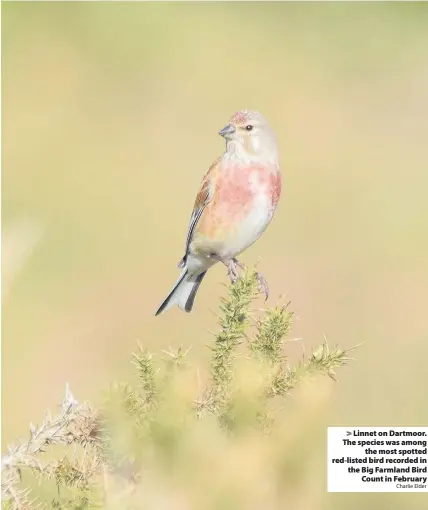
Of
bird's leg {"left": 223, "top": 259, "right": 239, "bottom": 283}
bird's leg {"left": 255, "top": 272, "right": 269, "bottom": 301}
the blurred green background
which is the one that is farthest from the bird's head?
the blurred green background

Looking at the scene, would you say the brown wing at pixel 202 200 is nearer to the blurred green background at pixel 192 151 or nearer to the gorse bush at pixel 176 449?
the blurred green background at pixel 192 151

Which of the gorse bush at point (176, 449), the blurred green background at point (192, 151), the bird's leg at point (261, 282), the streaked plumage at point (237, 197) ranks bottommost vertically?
the gorse bush at point (176, 449)

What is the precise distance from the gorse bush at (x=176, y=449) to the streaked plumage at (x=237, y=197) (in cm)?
113

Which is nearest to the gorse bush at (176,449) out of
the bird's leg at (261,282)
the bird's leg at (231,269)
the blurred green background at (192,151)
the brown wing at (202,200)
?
the bird's leg at (261,282)

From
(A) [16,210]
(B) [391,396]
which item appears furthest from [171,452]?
(A) [16,210]

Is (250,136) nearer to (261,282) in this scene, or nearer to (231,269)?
(231,269)

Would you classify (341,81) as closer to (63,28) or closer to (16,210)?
(63,28)

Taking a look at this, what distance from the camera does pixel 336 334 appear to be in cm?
284

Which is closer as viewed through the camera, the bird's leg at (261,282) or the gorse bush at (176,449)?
the gorse bush at (176,449)

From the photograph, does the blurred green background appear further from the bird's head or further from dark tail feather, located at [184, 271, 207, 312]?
the bird's head

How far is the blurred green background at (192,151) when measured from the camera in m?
3.14

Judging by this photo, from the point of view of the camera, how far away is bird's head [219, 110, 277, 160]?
1.99m

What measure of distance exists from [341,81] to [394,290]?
1048 millimetres

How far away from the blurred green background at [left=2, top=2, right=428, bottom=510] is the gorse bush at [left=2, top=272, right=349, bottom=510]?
212 cm
